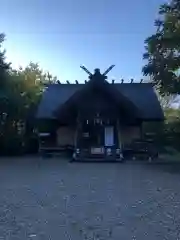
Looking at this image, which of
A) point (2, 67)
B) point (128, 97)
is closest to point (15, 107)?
point (2, 67)

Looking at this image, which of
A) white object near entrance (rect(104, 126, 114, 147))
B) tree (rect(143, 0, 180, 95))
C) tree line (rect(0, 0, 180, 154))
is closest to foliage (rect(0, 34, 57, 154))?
tree line (rect(0, 0, 180, 154))

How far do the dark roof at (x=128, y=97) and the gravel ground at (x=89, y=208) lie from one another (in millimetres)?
12515

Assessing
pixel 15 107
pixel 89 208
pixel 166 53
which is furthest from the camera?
pixel 15 107

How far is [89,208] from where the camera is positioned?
27.6 ft

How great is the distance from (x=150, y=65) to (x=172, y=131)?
4658mm

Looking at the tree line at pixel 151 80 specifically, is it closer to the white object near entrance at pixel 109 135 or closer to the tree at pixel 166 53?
the tree at pixel 166 53

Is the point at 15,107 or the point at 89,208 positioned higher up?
the point at 15,107

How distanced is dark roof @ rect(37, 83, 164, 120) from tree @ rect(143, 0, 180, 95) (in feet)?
23.0

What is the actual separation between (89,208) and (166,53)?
12088 millimetres

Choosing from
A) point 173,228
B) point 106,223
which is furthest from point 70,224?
point 173,228

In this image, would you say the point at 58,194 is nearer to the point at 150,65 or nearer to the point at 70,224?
the point at 70,224

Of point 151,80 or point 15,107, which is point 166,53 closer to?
point 151,80

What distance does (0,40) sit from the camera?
26.4 meters

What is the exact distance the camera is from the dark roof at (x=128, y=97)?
26.4 metres
